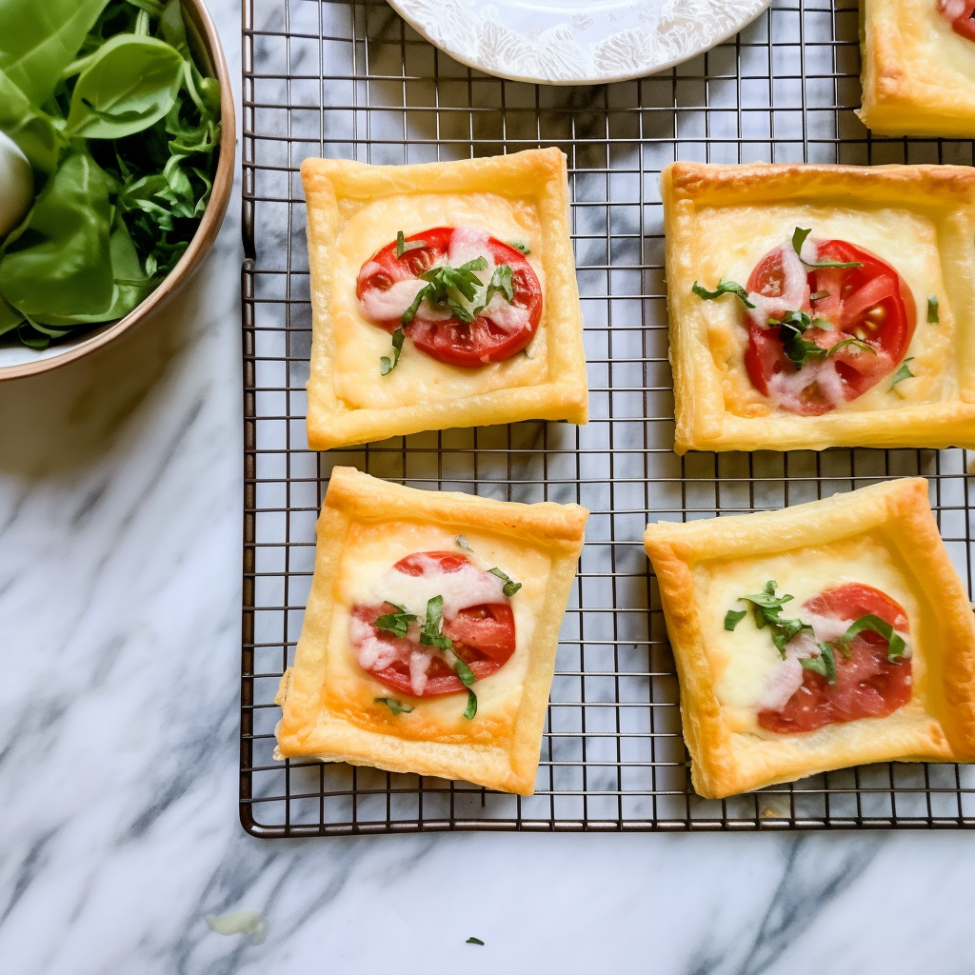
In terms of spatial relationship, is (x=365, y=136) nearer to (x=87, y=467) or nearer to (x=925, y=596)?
(x=87, y=467)

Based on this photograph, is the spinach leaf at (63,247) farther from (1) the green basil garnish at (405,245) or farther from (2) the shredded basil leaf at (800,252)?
(2) the shredded basil leaf at (800,252)

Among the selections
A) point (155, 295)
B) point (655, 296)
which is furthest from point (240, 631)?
point (655, 296)

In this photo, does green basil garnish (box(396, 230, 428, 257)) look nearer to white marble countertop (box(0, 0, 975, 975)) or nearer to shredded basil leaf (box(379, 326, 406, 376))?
shredded basil leaf (box(379, 326, 406, 376))

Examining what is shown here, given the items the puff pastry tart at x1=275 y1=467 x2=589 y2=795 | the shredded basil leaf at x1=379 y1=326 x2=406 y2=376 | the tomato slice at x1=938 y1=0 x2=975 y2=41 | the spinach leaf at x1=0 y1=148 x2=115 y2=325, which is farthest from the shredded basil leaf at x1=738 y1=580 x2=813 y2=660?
the spinach leaf at x1=0 y1=148 x2=115 y2=325

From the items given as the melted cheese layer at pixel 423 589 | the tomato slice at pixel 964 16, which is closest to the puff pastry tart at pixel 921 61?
the tomato slice at pixel 964 16

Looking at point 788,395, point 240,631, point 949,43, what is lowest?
point 240,631

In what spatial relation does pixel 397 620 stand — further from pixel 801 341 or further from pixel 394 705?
pixel 801 341
